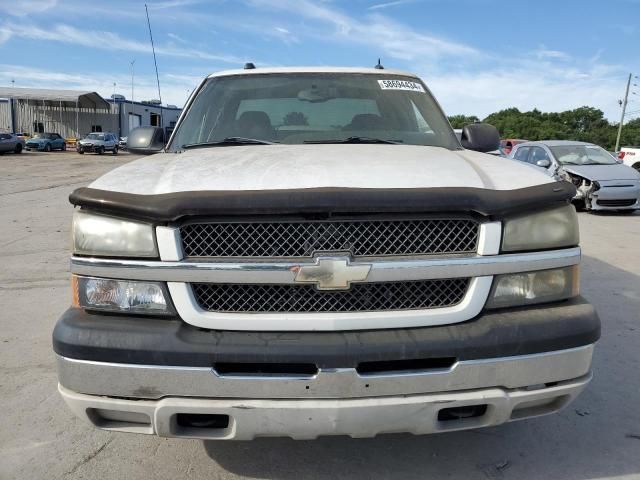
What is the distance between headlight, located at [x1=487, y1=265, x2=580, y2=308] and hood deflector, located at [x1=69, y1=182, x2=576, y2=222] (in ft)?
0.87

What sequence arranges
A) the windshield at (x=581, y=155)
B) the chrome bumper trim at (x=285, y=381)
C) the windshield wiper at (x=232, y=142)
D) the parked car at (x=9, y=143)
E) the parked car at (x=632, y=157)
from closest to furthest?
the chrome bumper trim at (x=285, y=381) → the windshield wiper at (x=232, y=142) → the windshield at (x=581, y=155) → the parked car at (x=632, y=157) → the parked car at (x=9, y=143)

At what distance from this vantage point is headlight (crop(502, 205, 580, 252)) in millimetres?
2107

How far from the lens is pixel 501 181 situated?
7.51 feet

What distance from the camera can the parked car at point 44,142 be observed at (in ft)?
134

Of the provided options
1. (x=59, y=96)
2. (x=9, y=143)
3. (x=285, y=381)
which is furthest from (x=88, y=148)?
(x=285, y=381)

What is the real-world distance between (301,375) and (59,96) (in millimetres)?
56226

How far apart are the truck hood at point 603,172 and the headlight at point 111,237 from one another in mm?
11602

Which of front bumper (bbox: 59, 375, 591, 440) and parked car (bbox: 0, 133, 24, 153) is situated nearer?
front bumper (bbox: 59, 375, 591, 440)

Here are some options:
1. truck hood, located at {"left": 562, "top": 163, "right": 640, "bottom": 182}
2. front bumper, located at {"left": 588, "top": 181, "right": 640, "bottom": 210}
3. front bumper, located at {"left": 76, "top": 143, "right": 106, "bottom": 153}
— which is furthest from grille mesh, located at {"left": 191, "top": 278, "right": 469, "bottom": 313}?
front bumper, located at {"left": 76, "top": 143, "right": 106, "bottom": 153}

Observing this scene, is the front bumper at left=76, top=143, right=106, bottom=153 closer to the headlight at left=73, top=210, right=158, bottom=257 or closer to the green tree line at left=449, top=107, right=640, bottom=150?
the green tree line at left=449, top=107, right=640, bottom=150

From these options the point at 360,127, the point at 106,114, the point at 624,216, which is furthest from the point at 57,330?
the point at 106,114

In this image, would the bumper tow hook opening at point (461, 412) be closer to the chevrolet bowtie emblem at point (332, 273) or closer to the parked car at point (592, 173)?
the chevrolet bowtie emblem at point (332, 273)

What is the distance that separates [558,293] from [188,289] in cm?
146

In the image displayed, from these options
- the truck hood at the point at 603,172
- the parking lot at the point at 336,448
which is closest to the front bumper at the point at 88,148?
the truck hood at the point at 603,172
